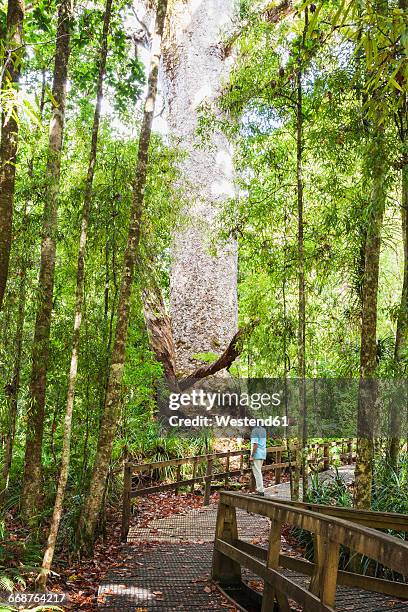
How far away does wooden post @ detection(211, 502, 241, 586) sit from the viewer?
4.75 meters

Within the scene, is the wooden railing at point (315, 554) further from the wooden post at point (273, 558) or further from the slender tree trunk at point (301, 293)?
the slender tree trunk at point (301, 293)

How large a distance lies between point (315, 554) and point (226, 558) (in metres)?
1.83

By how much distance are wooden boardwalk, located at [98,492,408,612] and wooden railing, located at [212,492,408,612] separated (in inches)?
9.8

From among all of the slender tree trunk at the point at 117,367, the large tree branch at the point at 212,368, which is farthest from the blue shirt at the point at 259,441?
the slender tree trunk at the point at 117,367

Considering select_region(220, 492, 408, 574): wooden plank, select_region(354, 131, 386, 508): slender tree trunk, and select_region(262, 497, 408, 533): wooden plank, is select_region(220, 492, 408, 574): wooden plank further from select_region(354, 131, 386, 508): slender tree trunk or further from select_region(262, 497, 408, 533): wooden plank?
select_region(354, 131, 386, 508): slender tree trunk

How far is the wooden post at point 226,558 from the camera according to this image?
475 cm

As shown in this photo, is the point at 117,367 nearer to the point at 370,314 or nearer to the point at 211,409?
the point at 370,314

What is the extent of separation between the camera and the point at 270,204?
316 inches

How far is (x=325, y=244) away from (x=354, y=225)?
127 cm

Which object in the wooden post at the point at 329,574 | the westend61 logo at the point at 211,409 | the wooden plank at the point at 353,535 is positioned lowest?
the wooden post at the point at 329,574

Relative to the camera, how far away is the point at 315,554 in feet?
10.3

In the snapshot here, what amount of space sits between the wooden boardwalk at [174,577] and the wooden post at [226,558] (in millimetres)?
125

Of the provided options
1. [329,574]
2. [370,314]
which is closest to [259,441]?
[370,314]

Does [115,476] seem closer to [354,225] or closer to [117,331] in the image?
[117,331]
